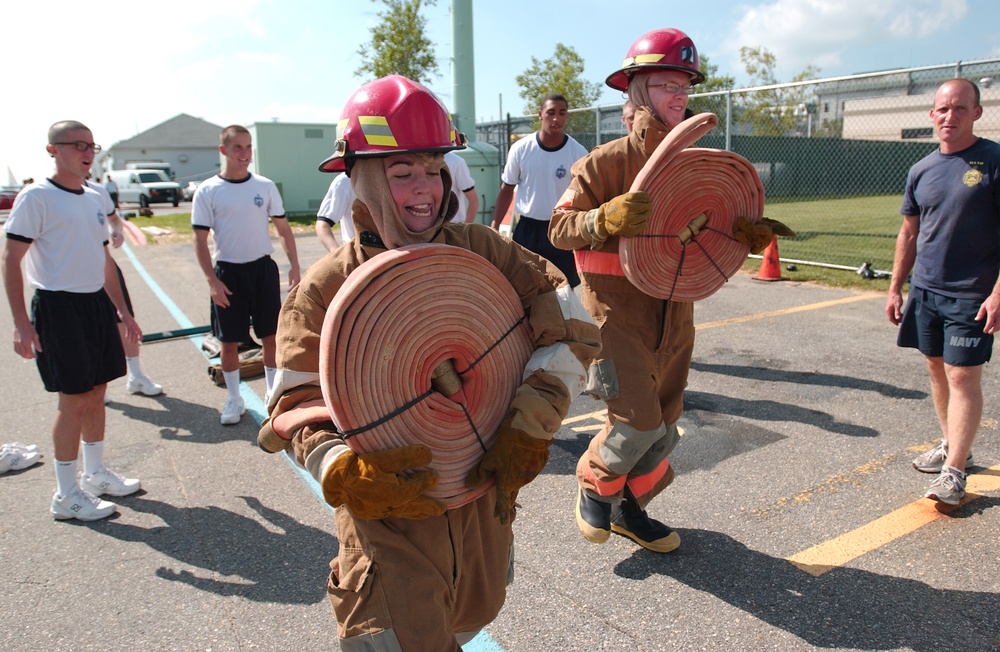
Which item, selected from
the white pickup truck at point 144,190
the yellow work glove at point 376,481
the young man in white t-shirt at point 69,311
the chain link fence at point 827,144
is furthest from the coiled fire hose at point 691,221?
the white pickup truck at point 144,190

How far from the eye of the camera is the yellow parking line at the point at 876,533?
11.1ft

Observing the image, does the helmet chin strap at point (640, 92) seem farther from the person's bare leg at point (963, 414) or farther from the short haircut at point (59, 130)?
the short haircut at point (59, 130)

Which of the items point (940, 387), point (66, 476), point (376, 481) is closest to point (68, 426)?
point (66, 476)

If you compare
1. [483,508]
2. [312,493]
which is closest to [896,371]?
[312,493]

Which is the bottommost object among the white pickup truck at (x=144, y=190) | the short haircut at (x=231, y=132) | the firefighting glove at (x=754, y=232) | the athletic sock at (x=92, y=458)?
the athletic sock at (x=92, y=458)

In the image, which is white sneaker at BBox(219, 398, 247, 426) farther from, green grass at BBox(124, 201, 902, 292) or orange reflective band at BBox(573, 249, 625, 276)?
green grass at BBox(124, 201, 902, 292)

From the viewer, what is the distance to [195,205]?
221 inches

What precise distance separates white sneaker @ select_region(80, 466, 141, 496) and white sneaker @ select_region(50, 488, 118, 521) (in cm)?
21

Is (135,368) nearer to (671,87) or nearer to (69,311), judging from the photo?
(69,311)

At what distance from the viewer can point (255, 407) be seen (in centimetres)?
605

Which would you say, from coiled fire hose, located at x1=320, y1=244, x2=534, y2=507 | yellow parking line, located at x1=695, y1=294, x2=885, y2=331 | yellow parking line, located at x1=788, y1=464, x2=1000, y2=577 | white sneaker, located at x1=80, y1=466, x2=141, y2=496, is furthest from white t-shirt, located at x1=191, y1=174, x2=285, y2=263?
yellow parking line, located at x1=695, y1=294, x2=885, y2=331

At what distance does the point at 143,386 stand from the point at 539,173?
4041mm

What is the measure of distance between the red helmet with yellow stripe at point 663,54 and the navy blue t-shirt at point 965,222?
1.68 meters

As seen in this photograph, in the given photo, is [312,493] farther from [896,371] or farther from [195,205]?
[896,371]
